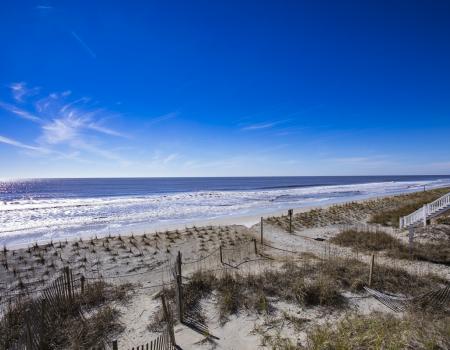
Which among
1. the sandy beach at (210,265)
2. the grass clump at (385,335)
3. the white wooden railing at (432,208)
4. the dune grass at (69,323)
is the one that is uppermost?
the white wooden railing at (432,208)

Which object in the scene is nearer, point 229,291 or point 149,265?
point 229,291

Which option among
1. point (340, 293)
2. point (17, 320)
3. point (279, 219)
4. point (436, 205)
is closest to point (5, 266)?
point (17, 320)

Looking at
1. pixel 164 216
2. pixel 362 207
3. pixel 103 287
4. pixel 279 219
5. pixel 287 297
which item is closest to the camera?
pixel 287 297

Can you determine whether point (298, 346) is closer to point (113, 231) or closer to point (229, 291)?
point (229, 291)

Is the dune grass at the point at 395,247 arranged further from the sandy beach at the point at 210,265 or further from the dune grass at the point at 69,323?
the dune grass at the point at 69,323

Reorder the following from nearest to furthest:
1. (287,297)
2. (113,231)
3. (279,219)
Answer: (287,297) → (113,231) → (279,219)

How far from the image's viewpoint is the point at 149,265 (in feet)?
39.5

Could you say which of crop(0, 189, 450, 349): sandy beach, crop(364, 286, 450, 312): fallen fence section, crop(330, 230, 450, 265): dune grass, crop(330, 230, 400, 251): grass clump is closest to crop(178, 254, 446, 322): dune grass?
crop(0, 189, 450, 349): sandy beach

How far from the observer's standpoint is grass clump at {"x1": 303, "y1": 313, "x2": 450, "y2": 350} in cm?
477

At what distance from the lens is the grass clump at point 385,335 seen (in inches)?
188

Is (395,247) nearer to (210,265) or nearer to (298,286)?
(298,286)

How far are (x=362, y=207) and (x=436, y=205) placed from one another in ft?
48.0

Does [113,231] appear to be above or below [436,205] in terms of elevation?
below

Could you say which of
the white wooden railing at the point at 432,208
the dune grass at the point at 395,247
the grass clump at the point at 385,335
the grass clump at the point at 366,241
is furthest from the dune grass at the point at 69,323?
the white wooden railing at the point at 432,208
